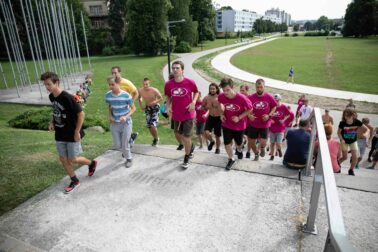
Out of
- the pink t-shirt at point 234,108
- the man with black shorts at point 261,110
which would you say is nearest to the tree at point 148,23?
the man with black shorts at point 261,110

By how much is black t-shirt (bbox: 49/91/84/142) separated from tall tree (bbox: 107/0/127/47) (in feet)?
174

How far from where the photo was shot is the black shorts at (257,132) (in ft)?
20.2

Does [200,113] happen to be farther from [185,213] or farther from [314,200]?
[314,200]

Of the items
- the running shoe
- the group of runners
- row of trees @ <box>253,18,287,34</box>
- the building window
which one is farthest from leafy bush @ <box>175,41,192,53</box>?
row of trees @ <box>253,18,287,34</box>

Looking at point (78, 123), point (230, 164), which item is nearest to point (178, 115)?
point (230, 164)

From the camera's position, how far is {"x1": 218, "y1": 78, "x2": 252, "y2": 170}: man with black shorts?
16.0ft

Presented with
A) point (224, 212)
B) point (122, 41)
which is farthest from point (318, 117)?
Result: point (122, 41)

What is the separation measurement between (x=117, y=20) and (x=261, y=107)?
53268 mm

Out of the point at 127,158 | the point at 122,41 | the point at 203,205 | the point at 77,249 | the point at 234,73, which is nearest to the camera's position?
the point at 77,249

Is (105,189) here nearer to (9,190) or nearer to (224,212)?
(9,190)

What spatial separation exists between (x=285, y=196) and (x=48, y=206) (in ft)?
11.9

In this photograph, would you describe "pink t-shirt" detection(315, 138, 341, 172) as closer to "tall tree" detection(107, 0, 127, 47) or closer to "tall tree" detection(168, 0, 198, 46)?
"tall tree" detection(168, 0, 198, 46)

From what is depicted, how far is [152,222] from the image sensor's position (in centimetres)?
360

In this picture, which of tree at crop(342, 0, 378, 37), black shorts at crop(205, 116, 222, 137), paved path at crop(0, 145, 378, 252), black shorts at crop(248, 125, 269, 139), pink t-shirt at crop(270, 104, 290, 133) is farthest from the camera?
tree at crop(342, 0, 378, 37)
